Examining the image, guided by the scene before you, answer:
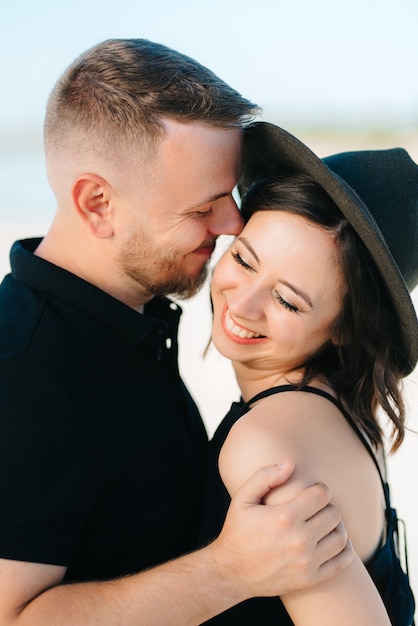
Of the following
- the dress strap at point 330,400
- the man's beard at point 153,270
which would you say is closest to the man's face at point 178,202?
the man's beard at point 153,270

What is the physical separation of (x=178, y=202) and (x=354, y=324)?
614 mm

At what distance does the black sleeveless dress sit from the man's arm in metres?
0.24

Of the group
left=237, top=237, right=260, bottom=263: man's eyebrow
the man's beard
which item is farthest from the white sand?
→ left=237, top=237, right=260, bottom=263: man's eyebrow

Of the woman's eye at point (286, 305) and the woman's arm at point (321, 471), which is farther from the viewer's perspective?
the woman's eye at point (286, 305)

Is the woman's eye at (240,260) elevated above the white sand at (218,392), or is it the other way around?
the woman's eye at (240,260)

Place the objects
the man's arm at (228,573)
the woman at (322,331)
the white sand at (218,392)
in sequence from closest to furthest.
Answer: the man's arm at (228,573) → the woman at (322,331) → the white sand at (218,392)

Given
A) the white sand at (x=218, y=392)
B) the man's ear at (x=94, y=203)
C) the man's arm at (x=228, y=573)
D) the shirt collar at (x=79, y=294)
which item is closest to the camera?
the man's arm at (x=228, y=573)

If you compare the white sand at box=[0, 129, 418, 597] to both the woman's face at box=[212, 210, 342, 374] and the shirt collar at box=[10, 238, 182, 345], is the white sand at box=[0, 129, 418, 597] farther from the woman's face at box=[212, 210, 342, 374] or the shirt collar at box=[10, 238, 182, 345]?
the shirt collar at box=[10, 238, 182, 345]

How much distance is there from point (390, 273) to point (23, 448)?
3.43 ft

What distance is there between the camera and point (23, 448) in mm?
1798

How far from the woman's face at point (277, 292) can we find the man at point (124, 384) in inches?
6.3

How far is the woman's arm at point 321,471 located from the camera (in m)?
1.85

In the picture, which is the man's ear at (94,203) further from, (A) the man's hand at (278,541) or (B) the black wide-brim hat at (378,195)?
(A) the man's hand at (278,541)

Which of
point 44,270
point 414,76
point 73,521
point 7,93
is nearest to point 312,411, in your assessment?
point 73,521
